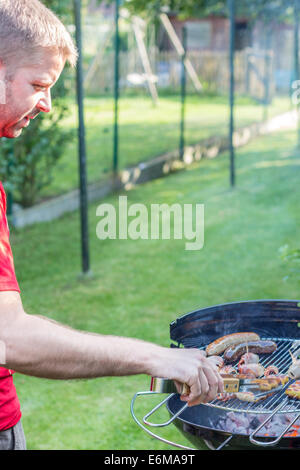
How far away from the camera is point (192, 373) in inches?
58.2

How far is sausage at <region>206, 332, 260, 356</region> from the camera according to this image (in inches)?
88.9

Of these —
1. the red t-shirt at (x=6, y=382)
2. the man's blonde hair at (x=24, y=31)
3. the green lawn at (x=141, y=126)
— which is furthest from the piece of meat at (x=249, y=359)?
A: the green lawn at (x=141, y=126)

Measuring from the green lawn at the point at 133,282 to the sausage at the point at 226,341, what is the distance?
111 cm

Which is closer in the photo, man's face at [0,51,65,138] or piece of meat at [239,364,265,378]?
man's face at [0,51,65,138]

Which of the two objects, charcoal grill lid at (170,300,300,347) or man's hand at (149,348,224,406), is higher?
man's hand at (149,348,224,406)

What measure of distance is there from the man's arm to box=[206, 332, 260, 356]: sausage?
2.55 feet

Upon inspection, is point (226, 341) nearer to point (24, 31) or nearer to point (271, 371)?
point (271, 371)

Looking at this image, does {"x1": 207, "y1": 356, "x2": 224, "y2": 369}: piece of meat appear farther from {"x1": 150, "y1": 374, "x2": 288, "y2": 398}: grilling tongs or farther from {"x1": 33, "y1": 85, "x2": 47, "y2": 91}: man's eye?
{"x1": 33, "y1": 85, "x2": 47, "y2": 91}: man's eye

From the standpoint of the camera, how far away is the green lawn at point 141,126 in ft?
28.3

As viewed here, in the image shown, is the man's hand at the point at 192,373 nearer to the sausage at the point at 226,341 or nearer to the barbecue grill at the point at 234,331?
the barbecue grill at the point at 234,331

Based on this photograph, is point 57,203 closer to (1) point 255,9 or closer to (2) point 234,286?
(2) point 234,286

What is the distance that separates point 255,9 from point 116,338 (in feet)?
37.2

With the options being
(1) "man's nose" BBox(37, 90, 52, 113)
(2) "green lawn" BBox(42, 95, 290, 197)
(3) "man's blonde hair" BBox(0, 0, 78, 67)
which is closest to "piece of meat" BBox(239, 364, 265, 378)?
(1) "man's nose" BBox(37, 90, 52, 113)

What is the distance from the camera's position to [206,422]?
7.13ft
